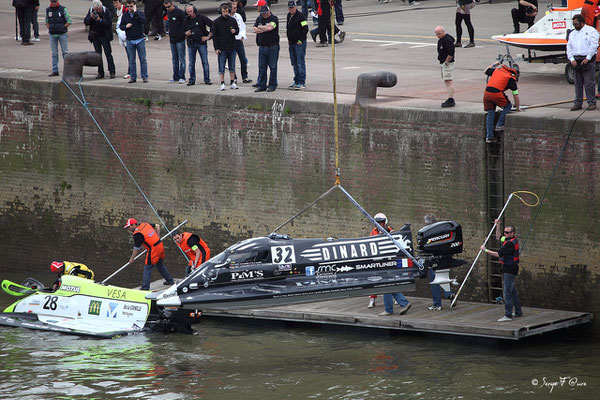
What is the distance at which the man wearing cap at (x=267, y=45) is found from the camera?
21375 mm

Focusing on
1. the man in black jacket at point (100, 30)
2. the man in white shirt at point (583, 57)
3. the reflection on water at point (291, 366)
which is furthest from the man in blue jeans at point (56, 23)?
the man in white shirt at point (583, 57)

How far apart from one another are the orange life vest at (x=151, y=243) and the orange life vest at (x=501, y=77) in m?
7.03

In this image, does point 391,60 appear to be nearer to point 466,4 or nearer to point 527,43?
point 466,4

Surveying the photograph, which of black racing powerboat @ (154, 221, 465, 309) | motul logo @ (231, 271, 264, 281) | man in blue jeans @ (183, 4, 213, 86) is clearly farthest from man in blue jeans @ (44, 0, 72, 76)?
motul logo @ (231, 271, 264, 281)

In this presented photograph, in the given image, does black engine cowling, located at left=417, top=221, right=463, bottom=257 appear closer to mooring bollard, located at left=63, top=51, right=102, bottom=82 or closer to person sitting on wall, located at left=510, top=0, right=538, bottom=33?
mooring bollard, located at left=63, top=51, right=102, bottom=82

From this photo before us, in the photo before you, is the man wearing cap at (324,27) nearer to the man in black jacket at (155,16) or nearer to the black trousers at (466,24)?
the black trousers at (466,24)

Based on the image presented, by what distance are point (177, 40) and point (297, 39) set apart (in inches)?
114

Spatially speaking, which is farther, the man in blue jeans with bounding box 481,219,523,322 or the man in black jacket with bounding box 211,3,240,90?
the man in black jacket with bounding box 211,3,240,90

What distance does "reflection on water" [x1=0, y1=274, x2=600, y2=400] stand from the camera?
15297 mm

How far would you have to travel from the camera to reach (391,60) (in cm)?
2612

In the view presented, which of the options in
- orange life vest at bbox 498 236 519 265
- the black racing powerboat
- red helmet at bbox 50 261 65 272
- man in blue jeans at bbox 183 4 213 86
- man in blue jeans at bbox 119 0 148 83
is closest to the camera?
the black racing powerboat

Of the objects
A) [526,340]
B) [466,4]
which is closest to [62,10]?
[466,4]

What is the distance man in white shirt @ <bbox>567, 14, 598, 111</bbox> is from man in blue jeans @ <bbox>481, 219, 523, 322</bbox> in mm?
2848

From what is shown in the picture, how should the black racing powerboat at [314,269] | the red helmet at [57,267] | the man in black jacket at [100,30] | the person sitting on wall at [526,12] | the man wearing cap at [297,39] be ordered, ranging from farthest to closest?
the person sitting on wall at [526,12] < the man in black jacket at [100,30] < the man wearing cap at [297,39] < the red helmet at [57,267] < the black racing powerboat at [314,269]
